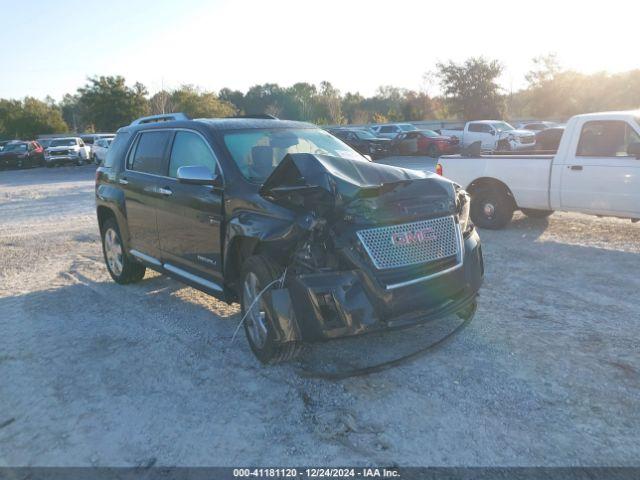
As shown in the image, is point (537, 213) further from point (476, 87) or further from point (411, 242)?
point (476, 87)

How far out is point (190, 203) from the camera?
4.97 meters

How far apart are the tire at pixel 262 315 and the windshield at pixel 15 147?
35861 millimetres

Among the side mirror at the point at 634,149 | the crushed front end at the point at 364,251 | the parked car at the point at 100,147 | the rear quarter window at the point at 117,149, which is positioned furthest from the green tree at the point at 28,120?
the crushed front end at the point at 364,251

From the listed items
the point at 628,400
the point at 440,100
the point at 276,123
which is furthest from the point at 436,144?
the point at 440,100

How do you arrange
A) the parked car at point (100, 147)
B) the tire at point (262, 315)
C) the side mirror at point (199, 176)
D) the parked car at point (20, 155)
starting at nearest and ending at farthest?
the tire at point (262, 315) → the side mirror at point (199, 176) → the parked car at point (100, 147) → the parked car at point (20, 155)

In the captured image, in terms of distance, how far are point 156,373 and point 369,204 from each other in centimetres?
208

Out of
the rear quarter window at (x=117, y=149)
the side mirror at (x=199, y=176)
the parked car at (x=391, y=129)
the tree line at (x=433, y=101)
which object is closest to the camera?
the side mirror at (x=199, y=176)

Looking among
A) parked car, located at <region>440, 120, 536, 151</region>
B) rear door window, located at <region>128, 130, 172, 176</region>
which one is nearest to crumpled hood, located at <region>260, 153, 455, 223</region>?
rear door window, located at <region>128, 130, 172, 176</region>

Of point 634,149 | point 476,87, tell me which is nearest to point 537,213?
point 634,149

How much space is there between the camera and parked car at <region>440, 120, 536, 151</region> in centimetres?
2371

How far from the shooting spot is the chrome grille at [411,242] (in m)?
3.68

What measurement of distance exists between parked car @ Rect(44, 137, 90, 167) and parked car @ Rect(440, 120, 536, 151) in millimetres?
22446

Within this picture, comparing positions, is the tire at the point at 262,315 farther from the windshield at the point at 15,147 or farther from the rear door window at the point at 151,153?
the windshield at the point at 15,147

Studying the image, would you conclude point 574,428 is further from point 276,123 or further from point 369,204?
point 276,123
